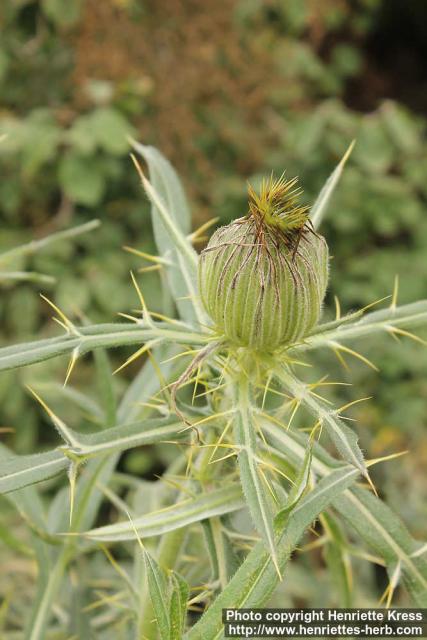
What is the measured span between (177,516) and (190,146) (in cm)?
244

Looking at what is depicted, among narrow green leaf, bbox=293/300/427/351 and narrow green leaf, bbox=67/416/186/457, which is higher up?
narrow green leaf, bbox=293/300/427/351

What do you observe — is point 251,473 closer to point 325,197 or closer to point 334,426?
point 334,426

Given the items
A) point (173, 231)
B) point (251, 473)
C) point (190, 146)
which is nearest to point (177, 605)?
point (251, 473)

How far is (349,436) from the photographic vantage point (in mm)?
651

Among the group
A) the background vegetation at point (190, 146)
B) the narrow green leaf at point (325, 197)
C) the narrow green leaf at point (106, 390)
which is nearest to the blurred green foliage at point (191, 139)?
the background vegetation at point (190, 146)

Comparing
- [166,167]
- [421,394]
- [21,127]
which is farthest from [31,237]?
[166,167]

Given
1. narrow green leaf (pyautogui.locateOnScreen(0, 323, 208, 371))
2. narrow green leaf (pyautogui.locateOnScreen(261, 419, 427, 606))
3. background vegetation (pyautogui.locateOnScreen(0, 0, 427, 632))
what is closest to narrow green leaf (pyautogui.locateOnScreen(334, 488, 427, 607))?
narrow green leaf (pyautogui.locateOnScreen(261, 419, 427, 606))

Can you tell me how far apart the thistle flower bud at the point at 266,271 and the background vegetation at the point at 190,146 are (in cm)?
118

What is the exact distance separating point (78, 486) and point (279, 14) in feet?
9.58

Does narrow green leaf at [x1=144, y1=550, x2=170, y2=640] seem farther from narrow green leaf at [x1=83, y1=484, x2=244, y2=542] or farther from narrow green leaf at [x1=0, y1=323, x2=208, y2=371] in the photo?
narrow green leaf at [x1=0, y1=323, x2=208, y2=371]

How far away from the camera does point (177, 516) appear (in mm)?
730

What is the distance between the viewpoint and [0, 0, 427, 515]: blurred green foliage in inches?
93.2

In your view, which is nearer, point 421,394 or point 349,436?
point 349,436

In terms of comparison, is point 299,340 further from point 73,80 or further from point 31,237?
point 73,80
